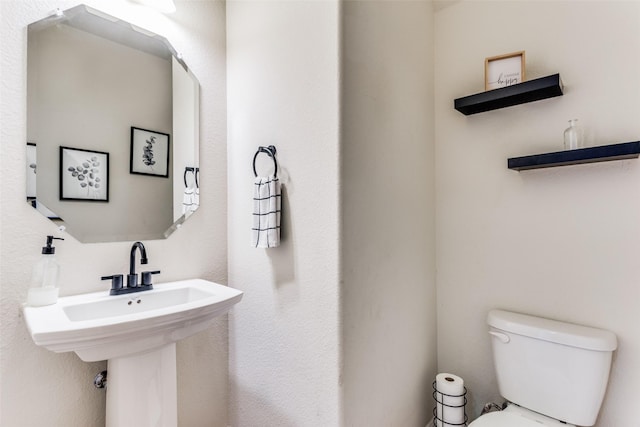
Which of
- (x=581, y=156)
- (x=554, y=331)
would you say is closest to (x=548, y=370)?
(x=554, y=331)

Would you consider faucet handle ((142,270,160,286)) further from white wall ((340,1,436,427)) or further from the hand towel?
white wall ((340,1,436,427))

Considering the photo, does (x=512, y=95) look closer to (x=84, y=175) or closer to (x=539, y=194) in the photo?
(x=539, y=194)

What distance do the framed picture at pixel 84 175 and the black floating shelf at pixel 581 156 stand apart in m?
1.72

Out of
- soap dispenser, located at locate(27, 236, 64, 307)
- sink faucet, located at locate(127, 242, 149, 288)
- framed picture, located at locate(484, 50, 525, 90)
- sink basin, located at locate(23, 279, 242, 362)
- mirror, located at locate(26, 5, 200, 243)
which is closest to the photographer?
sink basin, located at locate(23, 279, 242, 362)

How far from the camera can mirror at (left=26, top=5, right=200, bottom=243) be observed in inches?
43.8

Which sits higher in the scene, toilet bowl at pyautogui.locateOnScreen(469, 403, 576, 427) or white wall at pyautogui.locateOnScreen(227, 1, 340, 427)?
white wall at pyautogui.locateOnScreen(227, 1, 340, 427)

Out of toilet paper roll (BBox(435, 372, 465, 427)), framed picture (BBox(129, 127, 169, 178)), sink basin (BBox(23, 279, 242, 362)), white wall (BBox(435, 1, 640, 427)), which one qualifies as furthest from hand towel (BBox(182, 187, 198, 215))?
toilet paper roll (BBox(435, 372, 465, 427))

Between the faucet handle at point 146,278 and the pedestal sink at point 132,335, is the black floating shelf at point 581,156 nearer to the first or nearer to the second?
the pedestal sink at point 132,335

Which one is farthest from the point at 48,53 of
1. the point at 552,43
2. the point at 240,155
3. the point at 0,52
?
the point at 552,43

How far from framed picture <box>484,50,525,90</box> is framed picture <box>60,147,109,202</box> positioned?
175cm

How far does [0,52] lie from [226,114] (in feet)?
2.67

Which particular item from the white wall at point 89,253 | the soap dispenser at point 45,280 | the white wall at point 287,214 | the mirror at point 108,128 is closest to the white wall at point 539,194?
the white wall at point 287,214

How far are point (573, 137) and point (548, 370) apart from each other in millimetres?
955

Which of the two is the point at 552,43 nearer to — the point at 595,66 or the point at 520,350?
the point at 595,66
